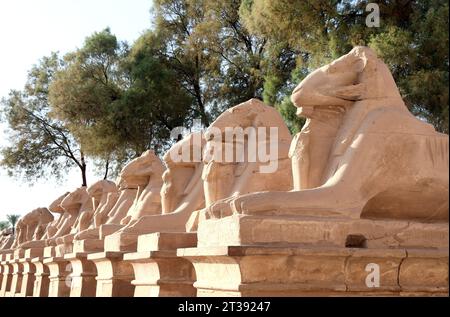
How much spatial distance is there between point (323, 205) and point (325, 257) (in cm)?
37

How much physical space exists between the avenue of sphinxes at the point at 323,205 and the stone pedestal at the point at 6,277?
9855 millimetres

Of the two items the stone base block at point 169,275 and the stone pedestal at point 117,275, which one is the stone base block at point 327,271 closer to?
the stone base block at point 169,275

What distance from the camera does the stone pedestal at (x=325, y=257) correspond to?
13.4ft

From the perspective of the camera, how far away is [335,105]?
16.4 feet

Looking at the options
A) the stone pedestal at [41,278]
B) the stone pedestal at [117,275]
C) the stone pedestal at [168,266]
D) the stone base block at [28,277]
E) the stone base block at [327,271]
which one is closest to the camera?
the stone base block at [327,271]

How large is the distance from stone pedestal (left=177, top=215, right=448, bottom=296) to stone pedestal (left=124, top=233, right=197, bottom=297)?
52.8 inches

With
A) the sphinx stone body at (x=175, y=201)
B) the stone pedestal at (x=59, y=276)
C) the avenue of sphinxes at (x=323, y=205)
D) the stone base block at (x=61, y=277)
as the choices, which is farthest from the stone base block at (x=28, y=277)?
the avenue of sphinxes at (x=323, y=205)

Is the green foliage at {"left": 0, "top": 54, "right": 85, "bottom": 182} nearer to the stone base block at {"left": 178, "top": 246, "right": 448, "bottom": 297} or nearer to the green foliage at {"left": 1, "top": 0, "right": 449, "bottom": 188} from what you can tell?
the green foliage at {"left": 1, "top": 0, "right": 449, "bottom": 188}

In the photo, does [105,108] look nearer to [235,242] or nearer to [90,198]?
[90,198]

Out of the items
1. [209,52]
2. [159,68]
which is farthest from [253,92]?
[159,68]

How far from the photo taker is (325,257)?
4137mm

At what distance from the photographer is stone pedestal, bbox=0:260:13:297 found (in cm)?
1540

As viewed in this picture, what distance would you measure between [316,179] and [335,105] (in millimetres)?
602

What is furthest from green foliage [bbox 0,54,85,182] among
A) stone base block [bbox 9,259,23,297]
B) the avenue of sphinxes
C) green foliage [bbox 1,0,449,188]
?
the avenue of sphinxes
